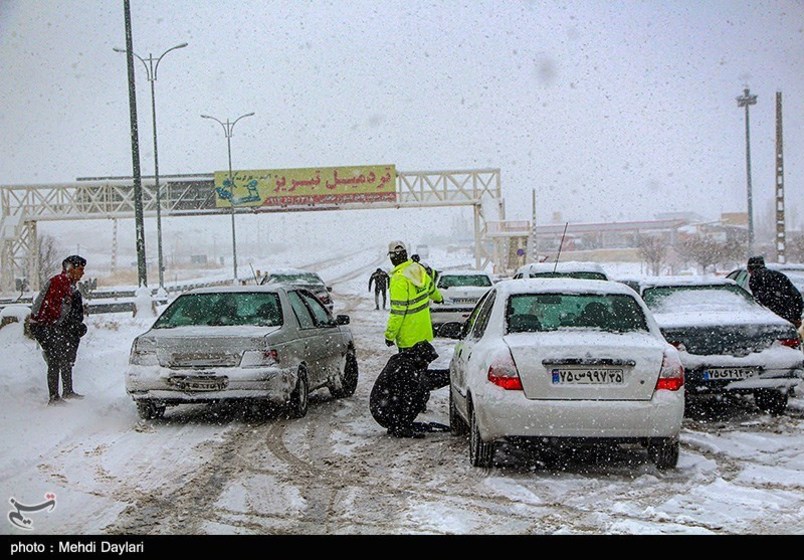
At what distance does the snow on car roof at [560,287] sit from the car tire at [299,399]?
2.82 meters

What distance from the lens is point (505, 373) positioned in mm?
6902

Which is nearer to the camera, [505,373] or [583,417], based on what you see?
[583,417]

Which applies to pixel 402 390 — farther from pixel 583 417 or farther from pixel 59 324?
pixel 59 324

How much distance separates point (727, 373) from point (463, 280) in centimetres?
1444

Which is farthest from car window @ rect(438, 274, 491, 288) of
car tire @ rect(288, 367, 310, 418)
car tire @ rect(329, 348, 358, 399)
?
car tire @ rect(288, 367, 310, 418)

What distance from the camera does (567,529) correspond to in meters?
5.41

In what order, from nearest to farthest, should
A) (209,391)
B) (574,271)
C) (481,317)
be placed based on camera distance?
(481,317) < (209,391) < (574,271)

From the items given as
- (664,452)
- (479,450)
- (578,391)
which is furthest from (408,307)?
(664,452)

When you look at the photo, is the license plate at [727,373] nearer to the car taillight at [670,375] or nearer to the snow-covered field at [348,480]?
the snow-covered field at [348,480]

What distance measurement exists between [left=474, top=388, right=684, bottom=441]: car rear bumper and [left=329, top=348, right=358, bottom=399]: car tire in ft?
17.4

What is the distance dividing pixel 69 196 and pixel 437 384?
46664 mm

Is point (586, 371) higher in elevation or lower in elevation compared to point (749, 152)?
lower

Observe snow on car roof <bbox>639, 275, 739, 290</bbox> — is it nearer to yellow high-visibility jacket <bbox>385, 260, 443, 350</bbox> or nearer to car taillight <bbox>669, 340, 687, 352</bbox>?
car taillight <bbox>669, 340, 687, 352</bbox>

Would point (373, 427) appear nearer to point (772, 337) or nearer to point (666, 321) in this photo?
point (666, 321)
